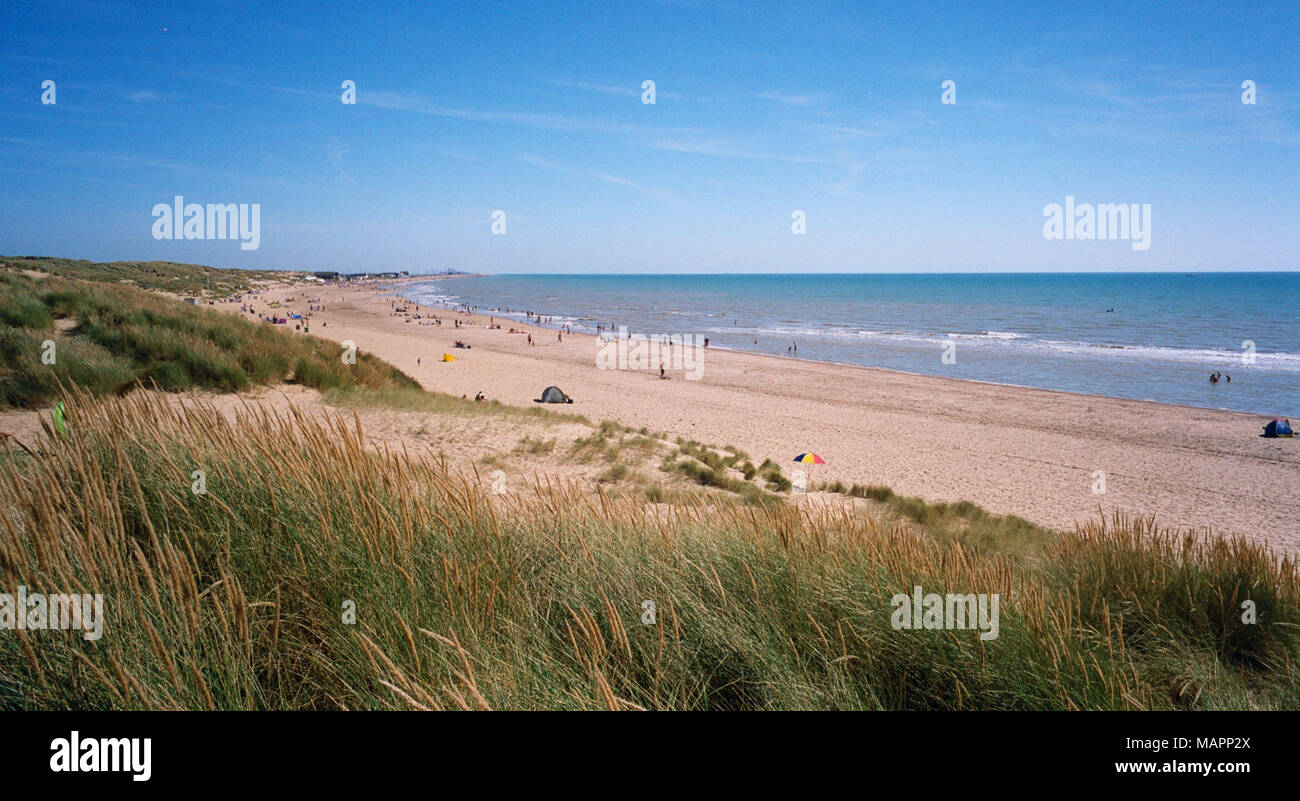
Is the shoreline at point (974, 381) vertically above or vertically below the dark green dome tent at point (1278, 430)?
above

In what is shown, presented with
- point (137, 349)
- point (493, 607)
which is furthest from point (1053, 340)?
point (493, 607)

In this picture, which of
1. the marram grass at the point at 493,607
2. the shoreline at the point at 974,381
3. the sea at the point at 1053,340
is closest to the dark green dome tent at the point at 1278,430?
the shoreline at the point at 974,381

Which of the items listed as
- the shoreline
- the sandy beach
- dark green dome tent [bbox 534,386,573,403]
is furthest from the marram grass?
the shoreline

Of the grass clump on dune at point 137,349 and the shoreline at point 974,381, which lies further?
the shoreline at point 974,381

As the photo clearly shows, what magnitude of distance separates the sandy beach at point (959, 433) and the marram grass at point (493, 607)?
14.3 feet

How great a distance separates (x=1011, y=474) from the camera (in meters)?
15.5

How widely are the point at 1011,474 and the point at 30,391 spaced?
1951 cm

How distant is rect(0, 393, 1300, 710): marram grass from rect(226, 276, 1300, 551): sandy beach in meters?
4.37

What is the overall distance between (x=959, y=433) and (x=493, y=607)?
790 inches

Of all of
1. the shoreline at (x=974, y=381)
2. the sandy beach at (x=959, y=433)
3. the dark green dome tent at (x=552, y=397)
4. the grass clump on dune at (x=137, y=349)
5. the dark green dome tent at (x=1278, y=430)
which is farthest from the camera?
the shoreline at (x=974, y=381)

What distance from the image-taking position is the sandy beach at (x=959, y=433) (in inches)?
535

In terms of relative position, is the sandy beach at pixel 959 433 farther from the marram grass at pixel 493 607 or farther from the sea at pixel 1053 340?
the marram grass at pixel 493 607

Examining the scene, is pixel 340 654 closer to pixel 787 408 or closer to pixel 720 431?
pixel 720 431

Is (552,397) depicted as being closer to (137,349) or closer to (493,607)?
(137,349)
